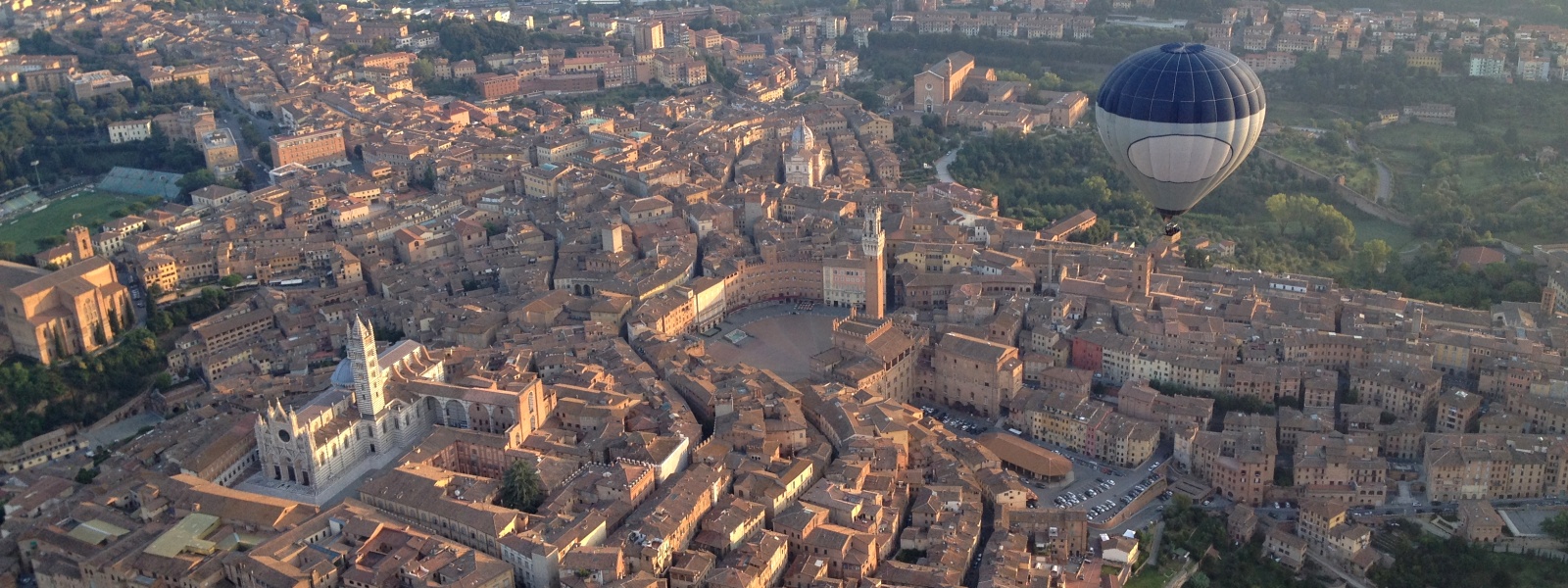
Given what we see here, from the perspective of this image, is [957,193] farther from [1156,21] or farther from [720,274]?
[1156,21]

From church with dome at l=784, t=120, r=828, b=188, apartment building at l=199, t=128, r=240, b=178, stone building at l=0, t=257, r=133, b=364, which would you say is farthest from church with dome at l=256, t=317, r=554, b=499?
apartment building at l=199, t=128, r=240, b=178

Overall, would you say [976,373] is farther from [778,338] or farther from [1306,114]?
[1306,114]

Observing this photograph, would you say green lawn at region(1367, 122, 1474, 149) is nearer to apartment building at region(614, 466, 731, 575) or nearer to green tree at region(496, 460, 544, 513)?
apartment building at region(614, 466, 731, 575)

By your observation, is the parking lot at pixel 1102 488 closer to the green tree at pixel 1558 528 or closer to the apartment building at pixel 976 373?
the apartment building at pixel 976 373

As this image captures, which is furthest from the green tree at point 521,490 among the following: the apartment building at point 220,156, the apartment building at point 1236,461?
the apartment building at point 220,156

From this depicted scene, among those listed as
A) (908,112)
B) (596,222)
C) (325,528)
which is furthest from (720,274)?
(908,112)
